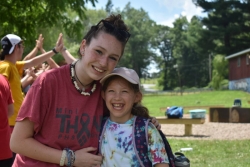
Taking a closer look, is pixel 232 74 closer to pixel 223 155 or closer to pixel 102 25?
pixel 223 155

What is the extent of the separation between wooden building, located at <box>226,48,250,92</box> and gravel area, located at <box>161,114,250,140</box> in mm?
28546

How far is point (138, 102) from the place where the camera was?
9.16ft

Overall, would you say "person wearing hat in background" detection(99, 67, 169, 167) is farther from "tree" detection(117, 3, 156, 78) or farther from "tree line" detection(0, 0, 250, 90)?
"tree" detection(117, 3, 156, 78)

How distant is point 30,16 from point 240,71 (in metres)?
40.4

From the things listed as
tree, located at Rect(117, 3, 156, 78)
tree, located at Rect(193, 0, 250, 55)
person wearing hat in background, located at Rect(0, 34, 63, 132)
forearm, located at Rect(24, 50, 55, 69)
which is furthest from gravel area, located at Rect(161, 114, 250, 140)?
tree, located at Rect(117, 3, 156, 78)

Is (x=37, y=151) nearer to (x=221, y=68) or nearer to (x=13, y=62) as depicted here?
(x=13, y=62)

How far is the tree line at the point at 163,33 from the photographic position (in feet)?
28.9

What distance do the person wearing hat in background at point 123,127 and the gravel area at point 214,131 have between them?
9167mm

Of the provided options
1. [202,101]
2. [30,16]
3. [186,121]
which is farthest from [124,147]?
[202,101]

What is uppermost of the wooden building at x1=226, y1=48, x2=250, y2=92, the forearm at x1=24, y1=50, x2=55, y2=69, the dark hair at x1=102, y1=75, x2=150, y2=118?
the wooden building at x1=226, y1=48, x2=250, y2=92

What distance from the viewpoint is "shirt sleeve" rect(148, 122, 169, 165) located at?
97.7 inches

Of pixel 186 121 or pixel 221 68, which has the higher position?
pixel 221 68

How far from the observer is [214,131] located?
12984 mm

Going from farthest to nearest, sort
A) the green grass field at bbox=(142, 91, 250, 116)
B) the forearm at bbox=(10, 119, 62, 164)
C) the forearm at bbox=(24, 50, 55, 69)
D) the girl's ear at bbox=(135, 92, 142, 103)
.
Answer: the green grass field at bbox=(142, 91, 250, 116)
the forearm at bbox=(24, 50, 55, 69)
the girl's ear at bbox=(135, 92, 142, 103)
the forearm at bbox=(10, 119, 62, 164)
